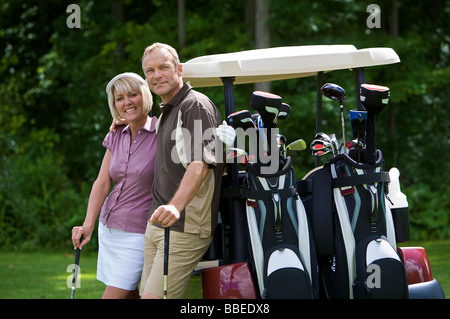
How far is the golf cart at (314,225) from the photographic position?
3111 mm

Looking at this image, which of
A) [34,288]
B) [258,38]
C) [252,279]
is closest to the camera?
[252,279]

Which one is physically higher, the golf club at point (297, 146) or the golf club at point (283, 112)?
the golf club at point (283, 112)

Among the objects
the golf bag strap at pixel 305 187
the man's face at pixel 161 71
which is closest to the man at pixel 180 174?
the man's face at pixel 161 71

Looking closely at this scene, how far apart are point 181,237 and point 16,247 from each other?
7.65 m

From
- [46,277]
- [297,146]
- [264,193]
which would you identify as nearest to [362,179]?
[297,146]

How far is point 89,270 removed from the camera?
26.4 ft

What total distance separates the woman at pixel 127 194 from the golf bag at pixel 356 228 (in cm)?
84

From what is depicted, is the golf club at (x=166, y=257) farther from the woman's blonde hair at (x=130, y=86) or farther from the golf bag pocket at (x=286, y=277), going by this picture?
the woman's blonde hair at (x=130, y=86)

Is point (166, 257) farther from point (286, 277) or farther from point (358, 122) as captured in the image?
point (358, 122)

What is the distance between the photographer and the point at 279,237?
10.3ft

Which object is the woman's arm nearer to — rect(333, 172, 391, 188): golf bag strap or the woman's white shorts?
the woman's white shorts
